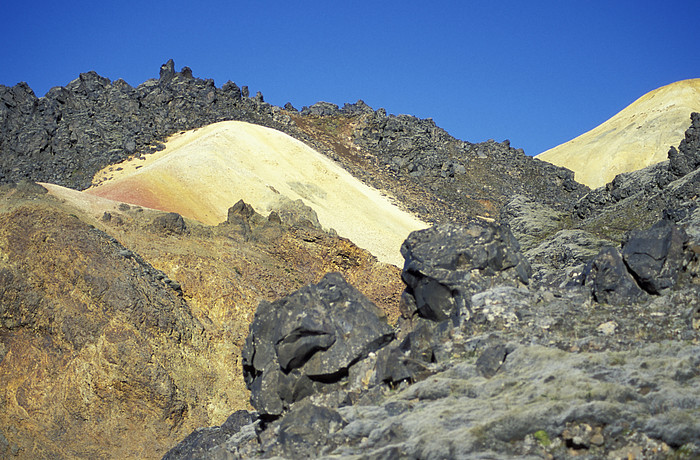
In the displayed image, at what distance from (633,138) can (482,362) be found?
355ft

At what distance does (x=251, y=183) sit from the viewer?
4525 centimetres

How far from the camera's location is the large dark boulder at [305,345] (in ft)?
38.7

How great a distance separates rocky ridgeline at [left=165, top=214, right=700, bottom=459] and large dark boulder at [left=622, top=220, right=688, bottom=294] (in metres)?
0.02

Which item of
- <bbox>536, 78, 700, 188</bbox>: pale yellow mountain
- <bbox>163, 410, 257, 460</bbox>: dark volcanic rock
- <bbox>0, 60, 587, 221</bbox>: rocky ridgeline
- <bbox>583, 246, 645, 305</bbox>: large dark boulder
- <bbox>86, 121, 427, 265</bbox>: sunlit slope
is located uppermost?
<bbox>536, 78, 700, 188</bbox>: pale yellow mountain

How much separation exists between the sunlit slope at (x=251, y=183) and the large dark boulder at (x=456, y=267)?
25.5m

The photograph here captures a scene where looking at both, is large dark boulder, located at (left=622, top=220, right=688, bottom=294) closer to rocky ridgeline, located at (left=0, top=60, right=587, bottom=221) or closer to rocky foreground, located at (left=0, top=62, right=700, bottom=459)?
rocky foreground, located at (left=0, top=62, right=700, bottom=459)

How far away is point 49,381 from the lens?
65.0 ft

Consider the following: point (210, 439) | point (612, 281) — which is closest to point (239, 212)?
point (210, 439)

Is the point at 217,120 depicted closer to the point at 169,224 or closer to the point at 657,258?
the point at 169,224

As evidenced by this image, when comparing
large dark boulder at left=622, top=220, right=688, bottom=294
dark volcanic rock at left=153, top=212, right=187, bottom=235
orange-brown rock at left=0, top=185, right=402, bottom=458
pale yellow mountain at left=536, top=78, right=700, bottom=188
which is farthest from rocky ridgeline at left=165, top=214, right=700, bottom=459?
pale yellow mountain at left=536, top=78, right=700, bottom=188

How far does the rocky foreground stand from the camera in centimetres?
933

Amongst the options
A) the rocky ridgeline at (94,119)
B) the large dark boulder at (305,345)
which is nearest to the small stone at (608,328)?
the large dark boulder at (305,345)

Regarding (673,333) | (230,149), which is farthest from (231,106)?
(673,333)

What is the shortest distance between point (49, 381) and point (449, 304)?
13.3 metres
